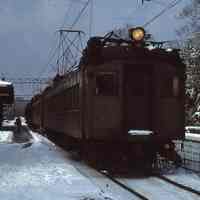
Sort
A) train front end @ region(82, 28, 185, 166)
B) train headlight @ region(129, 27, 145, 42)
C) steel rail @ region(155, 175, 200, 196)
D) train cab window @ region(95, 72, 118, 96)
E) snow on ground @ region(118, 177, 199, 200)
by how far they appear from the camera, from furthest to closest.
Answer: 1. train headlight @ region(129, 27, 145, 42)
2. train cab window @ region(95, 72, 118, 96)
3. train front end @ region(82, 28, 185, 166)
4. steel rail @ region(155, 175, 200, 196)
5. snow on ground @ region(118, 177, 199, 200)

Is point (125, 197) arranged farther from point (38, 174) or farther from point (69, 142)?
point (69, 142)

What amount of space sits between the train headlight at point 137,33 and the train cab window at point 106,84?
1.13m

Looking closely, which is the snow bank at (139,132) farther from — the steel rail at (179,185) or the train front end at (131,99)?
the steel rail at (179,185)

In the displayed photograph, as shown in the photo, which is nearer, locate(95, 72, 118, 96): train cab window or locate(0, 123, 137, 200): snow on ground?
locate(0, 123, 137, 200): snow on ground

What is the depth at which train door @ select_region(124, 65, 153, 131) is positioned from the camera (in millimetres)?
13742

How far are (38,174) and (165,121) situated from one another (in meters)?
3.48

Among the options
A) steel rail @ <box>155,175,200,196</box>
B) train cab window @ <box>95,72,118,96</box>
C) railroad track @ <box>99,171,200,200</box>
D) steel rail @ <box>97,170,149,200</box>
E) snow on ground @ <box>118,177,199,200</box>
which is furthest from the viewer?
train cab window @ <box>95,72,118,96</box>

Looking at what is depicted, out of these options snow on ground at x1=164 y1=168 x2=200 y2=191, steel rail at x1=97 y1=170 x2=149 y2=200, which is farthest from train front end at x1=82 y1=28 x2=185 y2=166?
steel rail at x1=97 y1=170 x2=149 y2=200

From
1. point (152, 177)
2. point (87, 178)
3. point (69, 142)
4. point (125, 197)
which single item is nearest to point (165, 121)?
point (152, 177)

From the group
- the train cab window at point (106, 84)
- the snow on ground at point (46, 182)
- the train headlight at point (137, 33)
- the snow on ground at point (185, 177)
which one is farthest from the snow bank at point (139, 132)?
the train headlight at point (137, 33)

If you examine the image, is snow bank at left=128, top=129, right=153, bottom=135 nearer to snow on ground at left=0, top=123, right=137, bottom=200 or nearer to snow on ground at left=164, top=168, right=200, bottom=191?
snow on ground at left=164, top=168, right=200, bottom=191

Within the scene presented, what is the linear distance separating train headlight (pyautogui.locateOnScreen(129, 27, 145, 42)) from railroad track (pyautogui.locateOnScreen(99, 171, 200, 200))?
3629 mm

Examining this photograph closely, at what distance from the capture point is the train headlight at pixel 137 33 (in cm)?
1416

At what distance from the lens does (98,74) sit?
549 inches
